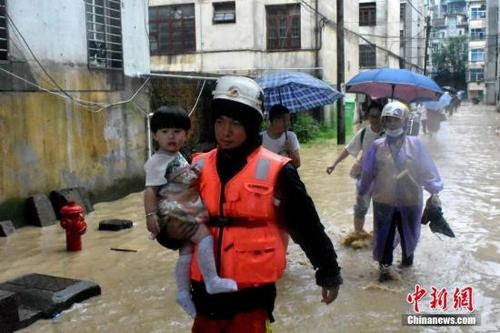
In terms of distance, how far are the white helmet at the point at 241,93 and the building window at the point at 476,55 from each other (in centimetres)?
8436

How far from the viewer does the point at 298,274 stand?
6.19 m

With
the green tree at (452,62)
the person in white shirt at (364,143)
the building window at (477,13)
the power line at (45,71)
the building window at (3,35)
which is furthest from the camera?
the building window at (477,13)

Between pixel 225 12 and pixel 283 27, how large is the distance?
9.01 feet

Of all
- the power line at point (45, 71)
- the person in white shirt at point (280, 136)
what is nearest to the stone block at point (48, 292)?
the person in white shirt at point (280, 136)

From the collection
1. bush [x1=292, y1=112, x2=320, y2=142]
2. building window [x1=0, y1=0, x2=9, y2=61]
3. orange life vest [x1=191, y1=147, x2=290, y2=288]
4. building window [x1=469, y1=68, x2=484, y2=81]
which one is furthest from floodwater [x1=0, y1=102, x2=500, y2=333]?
building window [x1=469, y1=68, x2=484, y2=81]

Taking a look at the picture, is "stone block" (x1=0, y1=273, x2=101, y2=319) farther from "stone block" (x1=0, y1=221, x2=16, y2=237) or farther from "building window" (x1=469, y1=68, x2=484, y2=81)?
"building window" (x1=469, y1=68, x2=484, y2=81)

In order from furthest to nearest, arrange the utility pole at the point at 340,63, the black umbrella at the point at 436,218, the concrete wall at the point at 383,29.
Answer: the concrete wall at the point at 383,29 → the utility pole at the point at 340,63 → the black umbrella at the point at 436,218

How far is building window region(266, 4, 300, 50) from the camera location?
26094 millimetres

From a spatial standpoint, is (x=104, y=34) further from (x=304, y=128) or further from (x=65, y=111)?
(x=304, y=128)

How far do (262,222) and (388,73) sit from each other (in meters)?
5.70

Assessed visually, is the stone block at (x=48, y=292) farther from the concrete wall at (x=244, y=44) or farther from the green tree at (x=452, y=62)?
the green tree at (x=452, y=62)

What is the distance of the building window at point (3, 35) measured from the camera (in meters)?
7.92

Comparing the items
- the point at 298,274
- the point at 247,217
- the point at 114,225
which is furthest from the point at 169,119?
the point at 114,225

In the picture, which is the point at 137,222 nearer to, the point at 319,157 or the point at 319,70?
the point at 319,157
